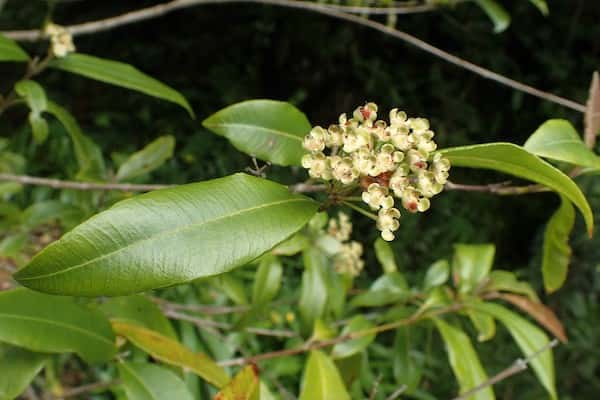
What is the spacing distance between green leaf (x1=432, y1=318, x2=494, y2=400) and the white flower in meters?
0.52

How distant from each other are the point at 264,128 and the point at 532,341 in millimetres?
577

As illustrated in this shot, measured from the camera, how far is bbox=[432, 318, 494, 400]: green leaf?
100 centimetres

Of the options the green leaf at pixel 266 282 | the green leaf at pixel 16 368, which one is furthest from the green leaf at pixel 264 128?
the green leaf at pixel 266 282

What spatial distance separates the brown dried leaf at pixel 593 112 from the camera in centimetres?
80

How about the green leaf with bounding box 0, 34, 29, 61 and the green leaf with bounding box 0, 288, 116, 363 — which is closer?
the green leaf with bounding box 0, 288, 116, 363

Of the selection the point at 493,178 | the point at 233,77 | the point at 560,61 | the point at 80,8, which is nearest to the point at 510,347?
the point at 493,178

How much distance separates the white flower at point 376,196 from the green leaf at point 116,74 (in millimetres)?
470

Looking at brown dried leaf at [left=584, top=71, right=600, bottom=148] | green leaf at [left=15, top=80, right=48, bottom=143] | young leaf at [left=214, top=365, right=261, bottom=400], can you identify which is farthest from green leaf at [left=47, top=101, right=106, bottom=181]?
brown dried leaf at [left=584, top=71, right=600, bottom=148]

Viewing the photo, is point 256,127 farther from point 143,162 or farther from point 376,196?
point 143,162

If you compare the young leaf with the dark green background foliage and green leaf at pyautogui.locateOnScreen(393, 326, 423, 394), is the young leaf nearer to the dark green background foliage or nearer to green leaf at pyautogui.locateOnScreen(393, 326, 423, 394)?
green leaf at pyautogui.locateOnScreen(393, 326, 423, 394)

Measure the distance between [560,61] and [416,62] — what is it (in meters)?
0.67

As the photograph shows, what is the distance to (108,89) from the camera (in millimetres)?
3422

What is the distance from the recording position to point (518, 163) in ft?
2.06

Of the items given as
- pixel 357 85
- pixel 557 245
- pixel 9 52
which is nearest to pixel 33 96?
pixel 9 52
